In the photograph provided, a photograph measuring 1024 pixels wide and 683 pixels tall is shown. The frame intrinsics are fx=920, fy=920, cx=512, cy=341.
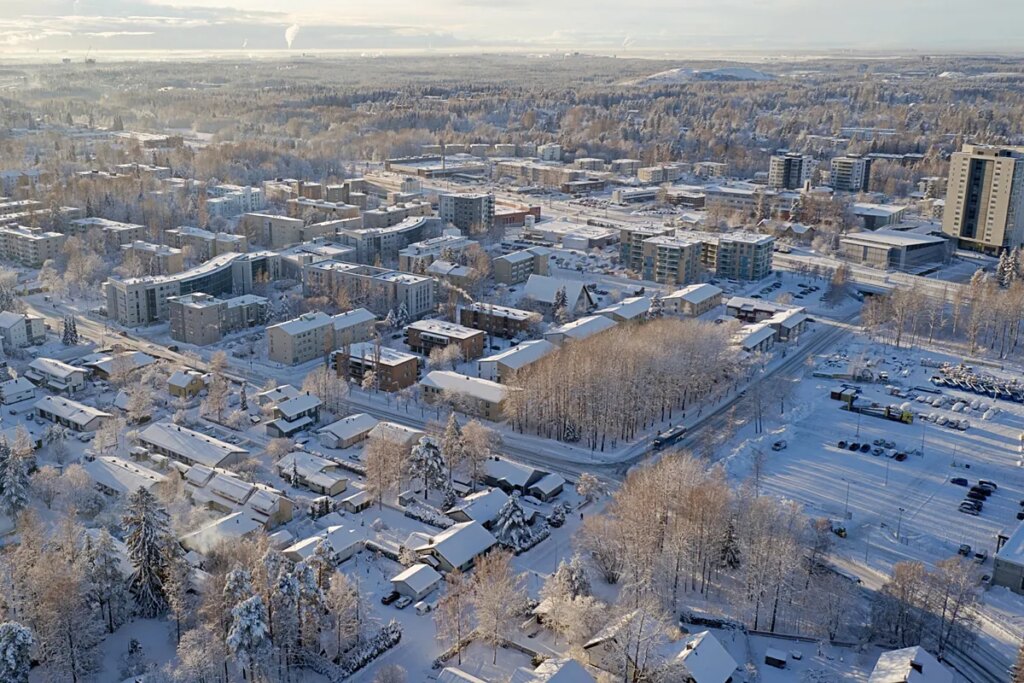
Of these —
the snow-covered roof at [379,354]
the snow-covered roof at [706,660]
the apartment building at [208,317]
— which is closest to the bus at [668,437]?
the snow-covered roof at [379,354]

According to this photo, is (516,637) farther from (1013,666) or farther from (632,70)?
(632,70)

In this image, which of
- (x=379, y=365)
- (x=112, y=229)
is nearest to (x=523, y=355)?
(x=379, y=365)

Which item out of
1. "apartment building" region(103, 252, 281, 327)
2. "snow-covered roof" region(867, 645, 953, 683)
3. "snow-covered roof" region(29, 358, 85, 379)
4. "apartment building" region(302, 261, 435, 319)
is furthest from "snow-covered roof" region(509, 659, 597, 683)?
"apartment building" region(103, 252, 281, 327)

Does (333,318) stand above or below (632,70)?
below

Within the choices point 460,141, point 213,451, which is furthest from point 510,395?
point 460,141

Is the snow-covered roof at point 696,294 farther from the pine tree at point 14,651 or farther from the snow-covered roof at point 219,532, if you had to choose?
the pine tree at point 14,651

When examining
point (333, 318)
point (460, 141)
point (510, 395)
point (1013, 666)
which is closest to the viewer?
point (1013, 666)
